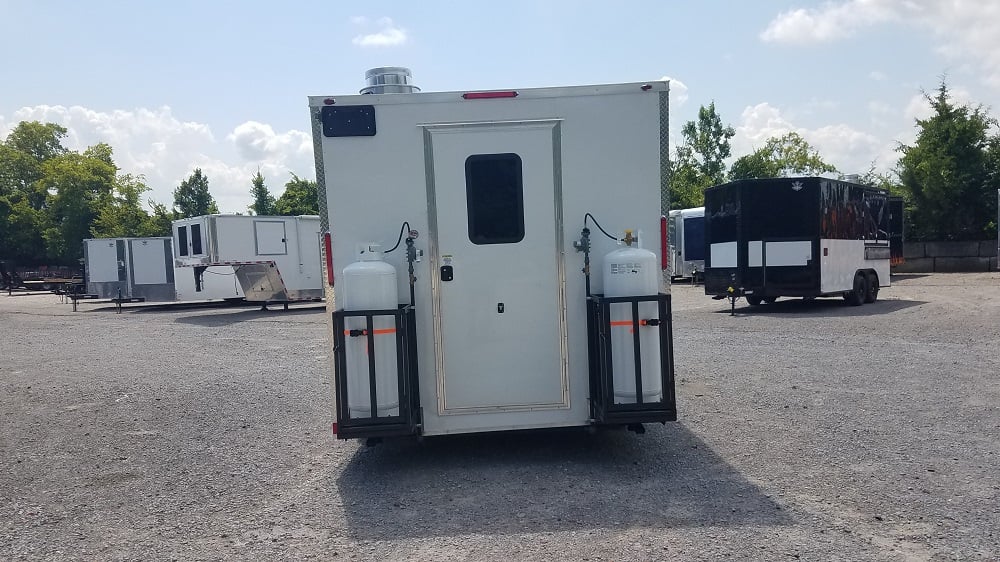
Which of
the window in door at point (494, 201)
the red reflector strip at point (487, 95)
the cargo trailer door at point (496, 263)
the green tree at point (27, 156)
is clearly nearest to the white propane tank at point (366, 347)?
the cargo trailer door at point (496, 263)

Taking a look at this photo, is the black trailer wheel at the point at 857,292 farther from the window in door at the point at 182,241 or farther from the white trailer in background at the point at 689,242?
the window in door at the point at 182,241

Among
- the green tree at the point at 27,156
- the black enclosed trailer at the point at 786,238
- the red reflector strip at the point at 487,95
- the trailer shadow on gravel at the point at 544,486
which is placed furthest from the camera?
the green tree at the point at 27,156

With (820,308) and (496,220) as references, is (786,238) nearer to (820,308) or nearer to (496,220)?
(820,308)

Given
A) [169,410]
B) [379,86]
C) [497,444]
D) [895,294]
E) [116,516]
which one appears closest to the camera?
[116,516]

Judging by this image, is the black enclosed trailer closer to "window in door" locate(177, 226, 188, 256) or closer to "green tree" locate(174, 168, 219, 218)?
"window in door" locate(177, 226, 188, 256)

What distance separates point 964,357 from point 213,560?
949cm

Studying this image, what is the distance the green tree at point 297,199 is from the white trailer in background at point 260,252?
3057cm

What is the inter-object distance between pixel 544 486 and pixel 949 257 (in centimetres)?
2880

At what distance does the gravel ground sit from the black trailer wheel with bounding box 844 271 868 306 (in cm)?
649

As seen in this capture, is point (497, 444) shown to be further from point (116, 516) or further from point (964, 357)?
point (964, 357)

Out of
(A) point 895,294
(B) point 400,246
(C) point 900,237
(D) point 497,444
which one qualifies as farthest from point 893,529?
(C) point 900,237

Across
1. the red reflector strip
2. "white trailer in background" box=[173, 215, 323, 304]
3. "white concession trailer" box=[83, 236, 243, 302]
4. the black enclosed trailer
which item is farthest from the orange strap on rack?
"white concession trailer" box=[83, 236, 243, 302]

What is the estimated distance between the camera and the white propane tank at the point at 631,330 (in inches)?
206

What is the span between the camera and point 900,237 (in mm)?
20828
